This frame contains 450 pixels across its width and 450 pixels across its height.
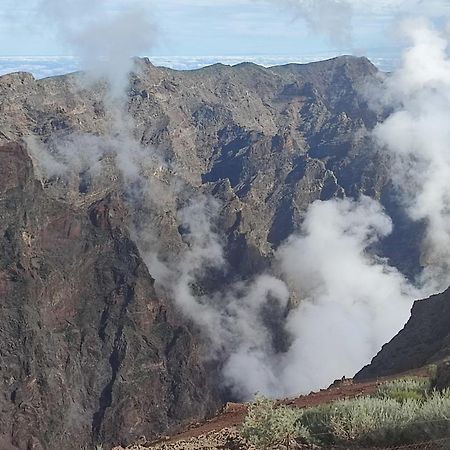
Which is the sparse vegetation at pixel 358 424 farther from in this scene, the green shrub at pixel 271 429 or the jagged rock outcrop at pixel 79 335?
the jagged rock outcrop at pixel 79 335

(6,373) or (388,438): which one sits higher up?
(6,373)

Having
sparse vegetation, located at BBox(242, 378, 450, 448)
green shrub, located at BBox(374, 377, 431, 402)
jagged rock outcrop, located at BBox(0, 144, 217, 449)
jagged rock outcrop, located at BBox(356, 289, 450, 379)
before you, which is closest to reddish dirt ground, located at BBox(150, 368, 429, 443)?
green shrub, located at BBox(374, 377, 431, 402)

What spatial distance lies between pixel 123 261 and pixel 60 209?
1516cm

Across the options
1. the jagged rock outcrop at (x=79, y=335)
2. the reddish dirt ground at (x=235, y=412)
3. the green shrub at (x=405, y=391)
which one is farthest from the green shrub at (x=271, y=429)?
the jagged rock outcrop at (x=79, y=335)

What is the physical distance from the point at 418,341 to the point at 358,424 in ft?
119

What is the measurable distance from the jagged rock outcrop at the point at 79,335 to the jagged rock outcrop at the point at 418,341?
189 feet

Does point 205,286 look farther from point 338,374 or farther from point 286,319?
point 338,374

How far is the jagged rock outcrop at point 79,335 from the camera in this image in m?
96.7

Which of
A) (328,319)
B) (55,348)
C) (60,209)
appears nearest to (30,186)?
(60,209)

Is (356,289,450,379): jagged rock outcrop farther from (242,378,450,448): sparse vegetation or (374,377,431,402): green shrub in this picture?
(242,378,450,448): sparse vegetation

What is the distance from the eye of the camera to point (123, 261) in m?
123

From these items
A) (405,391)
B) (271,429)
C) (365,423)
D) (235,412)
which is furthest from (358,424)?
(235,412)

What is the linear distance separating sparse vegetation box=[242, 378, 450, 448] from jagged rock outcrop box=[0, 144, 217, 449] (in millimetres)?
80940

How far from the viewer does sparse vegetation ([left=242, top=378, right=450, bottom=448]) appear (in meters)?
13.2
